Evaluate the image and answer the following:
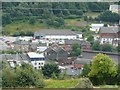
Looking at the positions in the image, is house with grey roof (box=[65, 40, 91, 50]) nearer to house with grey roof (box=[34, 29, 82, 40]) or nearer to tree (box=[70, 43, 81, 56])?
tree (box=[70, 43, 81, 56])

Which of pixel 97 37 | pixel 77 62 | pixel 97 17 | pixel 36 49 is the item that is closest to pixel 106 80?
pixel 77 62

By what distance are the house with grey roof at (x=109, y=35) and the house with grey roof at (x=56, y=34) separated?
47cm

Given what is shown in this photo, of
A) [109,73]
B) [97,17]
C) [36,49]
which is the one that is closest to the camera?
[109,73]

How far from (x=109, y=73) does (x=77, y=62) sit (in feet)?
10.7

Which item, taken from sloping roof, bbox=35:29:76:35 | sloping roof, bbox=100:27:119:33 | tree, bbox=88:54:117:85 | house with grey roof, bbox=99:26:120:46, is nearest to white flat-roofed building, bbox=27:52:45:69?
sloping roof, bbox=35:29:76:35

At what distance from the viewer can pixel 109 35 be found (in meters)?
7.59

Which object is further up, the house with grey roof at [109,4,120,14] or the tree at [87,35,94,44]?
the house with grey roof at [109,4,120,14]

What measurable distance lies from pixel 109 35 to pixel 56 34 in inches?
43.6

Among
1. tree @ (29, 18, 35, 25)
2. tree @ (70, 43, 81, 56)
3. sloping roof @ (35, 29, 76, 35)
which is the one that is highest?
tree @ (29, 18, 35, 25)

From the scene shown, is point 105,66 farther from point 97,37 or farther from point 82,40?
point 97,37

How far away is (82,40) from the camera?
7.20 m

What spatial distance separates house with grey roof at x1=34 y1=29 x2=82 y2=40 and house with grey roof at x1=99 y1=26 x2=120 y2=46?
0.47m

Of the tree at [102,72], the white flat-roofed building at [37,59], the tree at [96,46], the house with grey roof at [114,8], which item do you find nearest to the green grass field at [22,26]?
the tree at [96,46]

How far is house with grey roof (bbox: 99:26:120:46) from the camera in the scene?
24.4ft
